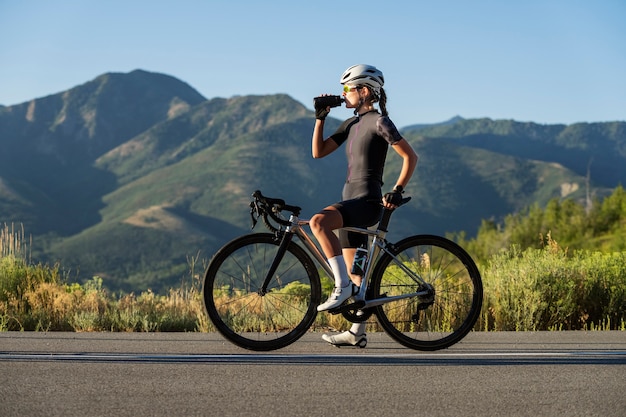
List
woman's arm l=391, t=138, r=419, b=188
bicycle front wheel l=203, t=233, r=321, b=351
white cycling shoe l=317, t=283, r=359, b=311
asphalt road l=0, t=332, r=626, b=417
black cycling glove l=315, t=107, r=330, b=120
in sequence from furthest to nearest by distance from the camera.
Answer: black cycling glove l=315, t=107, r=330, b=120
woman's arm l=391, t=138, r=419, b=188
bicycle front wheel l=203, t=233, r=321, b=351
white cycling shoe l=317, t=283, r=359, b=311
asphalt road l=0, t=332, r=626, b=417

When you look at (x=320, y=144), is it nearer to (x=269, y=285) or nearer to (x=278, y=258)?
(x=278, y=258)

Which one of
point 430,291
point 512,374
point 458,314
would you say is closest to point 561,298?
point 458,314

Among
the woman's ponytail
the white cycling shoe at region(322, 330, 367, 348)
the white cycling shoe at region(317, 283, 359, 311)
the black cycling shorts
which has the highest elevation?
the woman's ponytail

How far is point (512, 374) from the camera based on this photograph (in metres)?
5.49

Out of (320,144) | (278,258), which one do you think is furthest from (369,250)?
(320,144)

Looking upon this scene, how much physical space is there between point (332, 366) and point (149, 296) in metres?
5.86

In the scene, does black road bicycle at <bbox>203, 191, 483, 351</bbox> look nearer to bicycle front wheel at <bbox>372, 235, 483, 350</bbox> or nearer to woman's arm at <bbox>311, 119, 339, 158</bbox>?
bicycle front wheel at <bbox>372, 235, 483, 350</bbox>

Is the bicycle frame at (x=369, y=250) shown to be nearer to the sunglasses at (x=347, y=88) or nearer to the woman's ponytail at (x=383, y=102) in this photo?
the woman's ponytail at (x=383, y=102)

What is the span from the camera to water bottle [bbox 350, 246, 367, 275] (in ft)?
21.4

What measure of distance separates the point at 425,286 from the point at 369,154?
1.11 meters

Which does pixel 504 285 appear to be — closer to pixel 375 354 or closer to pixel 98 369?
pixel 375 354

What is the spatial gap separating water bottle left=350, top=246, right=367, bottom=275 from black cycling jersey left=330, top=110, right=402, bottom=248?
115 millimetres

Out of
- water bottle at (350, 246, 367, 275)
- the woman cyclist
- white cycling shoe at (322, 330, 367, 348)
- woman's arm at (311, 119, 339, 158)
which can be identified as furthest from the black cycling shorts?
white cycling shoe at (322, 330, 367, 348)

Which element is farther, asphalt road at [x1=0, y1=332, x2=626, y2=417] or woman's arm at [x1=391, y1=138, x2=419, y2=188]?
woman's arm at [x1=391, y1=138, x2=419, y2=188]
